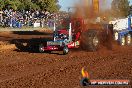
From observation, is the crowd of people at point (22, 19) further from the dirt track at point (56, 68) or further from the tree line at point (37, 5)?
the dirt track at point (56, 68)

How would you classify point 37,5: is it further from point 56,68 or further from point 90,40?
point 56,68

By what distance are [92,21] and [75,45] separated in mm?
2424

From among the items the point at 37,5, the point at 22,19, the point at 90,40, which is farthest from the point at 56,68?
the point at 37,5

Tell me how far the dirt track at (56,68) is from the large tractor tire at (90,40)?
0.49 m

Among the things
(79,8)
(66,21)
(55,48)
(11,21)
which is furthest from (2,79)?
(11,21)

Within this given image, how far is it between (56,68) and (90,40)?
5903mm

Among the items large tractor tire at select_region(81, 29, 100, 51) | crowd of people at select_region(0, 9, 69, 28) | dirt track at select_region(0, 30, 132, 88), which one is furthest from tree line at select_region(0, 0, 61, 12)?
dirt track at select_region(0, 30, 132, 88)

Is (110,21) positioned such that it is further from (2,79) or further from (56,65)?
(2,79)

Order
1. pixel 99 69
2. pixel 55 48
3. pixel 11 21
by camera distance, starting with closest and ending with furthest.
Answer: pixel 99 69 < pixel 55 48 < pixel 11 21

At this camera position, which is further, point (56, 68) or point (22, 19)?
point (22, 19)

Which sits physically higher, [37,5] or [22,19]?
[37,5]

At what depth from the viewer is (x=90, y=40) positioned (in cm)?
1984

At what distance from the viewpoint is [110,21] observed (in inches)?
896

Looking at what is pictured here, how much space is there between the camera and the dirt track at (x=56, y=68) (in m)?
11.6
